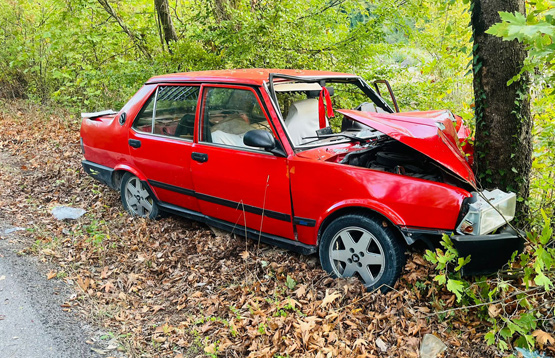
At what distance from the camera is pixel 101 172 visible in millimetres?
5820

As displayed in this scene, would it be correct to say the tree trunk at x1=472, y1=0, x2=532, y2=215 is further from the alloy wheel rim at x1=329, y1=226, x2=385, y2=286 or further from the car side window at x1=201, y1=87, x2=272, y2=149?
the car side window at x1=201, y1=87, x2=272, y2=149

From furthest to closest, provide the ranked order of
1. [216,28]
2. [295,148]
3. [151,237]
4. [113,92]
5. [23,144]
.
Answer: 1. [113,92]
2. [23,144]
3. [216,28]
4. [151,237]
5. [295,148]

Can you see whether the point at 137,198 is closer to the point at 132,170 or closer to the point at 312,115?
the point at 132,170

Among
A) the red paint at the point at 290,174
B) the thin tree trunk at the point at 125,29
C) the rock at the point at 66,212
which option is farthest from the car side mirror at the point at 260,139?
the thin tree trunk at the point at 125,29

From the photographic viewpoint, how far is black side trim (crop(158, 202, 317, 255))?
12.9 feet

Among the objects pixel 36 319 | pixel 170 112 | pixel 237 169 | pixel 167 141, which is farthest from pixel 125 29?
pixel 36 319

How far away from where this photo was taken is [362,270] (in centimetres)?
360

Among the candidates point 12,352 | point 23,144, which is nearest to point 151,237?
point 12,352

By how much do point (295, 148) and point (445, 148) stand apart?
1279 mm

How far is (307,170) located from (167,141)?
1.92 meters

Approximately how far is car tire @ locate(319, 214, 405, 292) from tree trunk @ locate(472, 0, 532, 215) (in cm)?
107

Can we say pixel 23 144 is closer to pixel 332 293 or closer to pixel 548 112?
pixel 332 293

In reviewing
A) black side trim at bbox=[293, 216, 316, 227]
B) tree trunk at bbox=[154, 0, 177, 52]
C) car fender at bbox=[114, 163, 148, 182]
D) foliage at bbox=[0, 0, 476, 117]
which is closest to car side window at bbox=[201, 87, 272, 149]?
black side trim at bbox=[293, 216, 316, 227]

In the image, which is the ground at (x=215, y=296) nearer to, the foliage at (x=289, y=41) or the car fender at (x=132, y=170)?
the car fender at (x=132, y=170)
